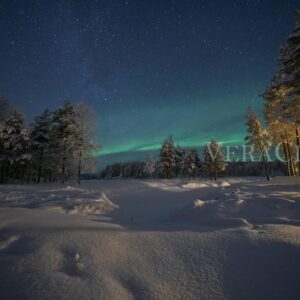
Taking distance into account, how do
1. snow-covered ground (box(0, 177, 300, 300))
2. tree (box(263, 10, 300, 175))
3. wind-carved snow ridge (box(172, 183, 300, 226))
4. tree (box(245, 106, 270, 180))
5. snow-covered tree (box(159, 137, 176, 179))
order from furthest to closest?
snow-covered tree (box(159, 137, 176, 179)) < tree (box(245, 106, 270, 180)) < tree (box(263, 10, 300, 175)) < wind-carved snow ridge (box(172, 183, 300, 226)) < snow-covered ground (box(0, 177, 300, 300))

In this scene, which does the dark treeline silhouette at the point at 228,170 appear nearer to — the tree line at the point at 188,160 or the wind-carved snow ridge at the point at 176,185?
the tree line at the point at 188,160

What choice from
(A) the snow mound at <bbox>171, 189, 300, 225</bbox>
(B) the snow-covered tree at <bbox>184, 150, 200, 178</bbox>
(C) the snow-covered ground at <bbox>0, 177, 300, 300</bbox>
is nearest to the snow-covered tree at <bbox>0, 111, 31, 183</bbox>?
(C) the snow-covered ground at <bbox>0, 177, 300, 300</bbox>

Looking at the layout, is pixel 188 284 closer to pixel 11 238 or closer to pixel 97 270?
pixel 97 270

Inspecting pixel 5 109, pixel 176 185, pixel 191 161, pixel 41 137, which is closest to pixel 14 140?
pixel 41 137

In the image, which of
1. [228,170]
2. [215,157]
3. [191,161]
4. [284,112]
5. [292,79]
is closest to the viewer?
[292,79]

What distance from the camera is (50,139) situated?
28.1 m

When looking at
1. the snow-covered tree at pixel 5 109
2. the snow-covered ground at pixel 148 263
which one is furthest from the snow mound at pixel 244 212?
the snow-covered tree at pixel 5 109

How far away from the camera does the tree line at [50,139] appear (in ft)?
78.0

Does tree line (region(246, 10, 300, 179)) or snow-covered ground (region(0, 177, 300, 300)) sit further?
tree line (region(246, 10, 300, 179))

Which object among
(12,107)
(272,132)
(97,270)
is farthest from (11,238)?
(12,107)

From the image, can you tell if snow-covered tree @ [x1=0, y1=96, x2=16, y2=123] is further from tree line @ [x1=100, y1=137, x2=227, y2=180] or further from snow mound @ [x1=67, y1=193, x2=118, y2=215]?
tree line @ [x1=100, y1=137, x2=227, y2=180]

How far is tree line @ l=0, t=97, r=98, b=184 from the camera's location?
2377 centimetres

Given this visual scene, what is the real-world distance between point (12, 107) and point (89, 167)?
18207 mm

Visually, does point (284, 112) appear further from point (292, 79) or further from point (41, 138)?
point (41, 138)
